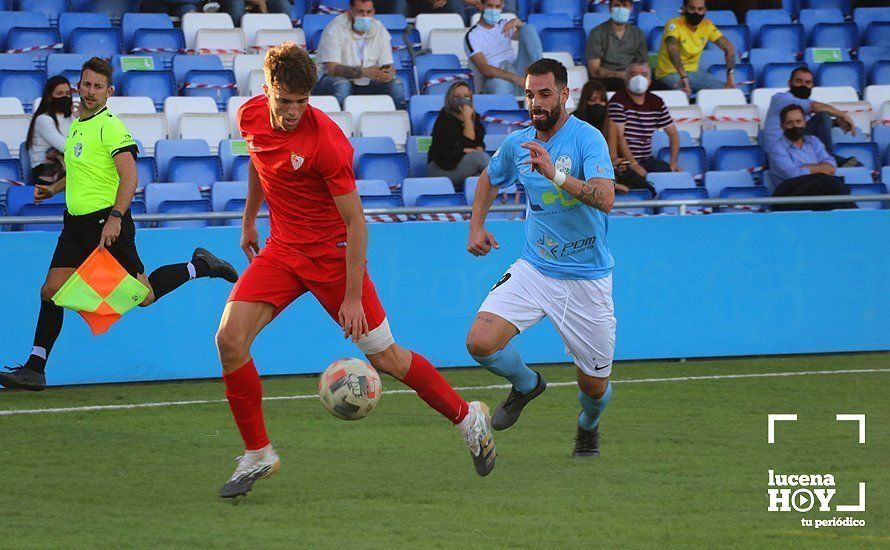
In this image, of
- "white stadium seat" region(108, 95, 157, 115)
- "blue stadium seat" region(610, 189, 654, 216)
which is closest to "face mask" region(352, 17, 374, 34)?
"white stadium seat" region(108, 95, 157, 115)

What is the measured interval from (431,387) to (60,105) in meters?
5.89

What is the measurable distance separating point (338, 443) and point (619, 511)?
2.38 meters

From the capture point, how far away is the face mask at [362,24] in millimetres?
13672

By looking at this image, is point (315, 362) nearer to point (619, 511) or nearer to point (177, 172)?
point (177, 172)

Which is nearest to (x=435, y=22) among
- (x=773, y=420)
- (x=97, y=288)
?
(x=97, y=288)

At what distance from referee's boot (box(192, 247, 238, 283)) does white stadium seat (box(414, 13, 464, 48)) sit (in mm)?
6131

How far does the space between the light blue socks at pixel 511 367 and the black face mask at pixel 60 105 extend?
5.37 metres

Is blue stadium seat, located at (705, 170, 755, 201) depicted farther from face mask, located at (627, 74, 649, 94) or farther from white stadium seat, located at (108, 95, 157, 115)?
white stadium seat, located at (108, 95, 157, 115)

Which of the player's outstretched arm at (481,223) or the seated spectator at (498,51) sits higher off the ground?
the seated spectator at (498,51)

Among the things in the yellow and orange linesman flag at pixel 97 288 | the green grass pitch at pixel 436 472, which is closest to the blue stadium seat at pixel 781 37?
the green grass pitch at pixel 436 472

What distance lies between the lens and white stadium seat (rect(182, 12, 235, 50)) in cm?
1428

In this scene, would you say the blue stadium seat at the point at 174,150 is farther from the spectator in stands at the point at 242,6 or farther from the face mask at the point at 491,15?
the face mask at the point at 491,15

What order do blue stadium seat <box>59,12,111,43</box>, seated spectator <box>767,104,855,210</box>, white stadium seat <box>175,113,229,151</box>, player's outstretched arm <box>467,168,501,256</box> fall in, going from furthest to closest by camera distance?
blue stadium seat <box>59,12,111,43</box> < seated spectator <box>767,104,855,210</box> < white stadium seat <box>175,113,229,151</box> < player's outstretched arm <box>467,168,501,256</box>

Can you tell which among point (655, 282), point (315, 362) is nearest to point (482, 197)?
point (315, 362)
